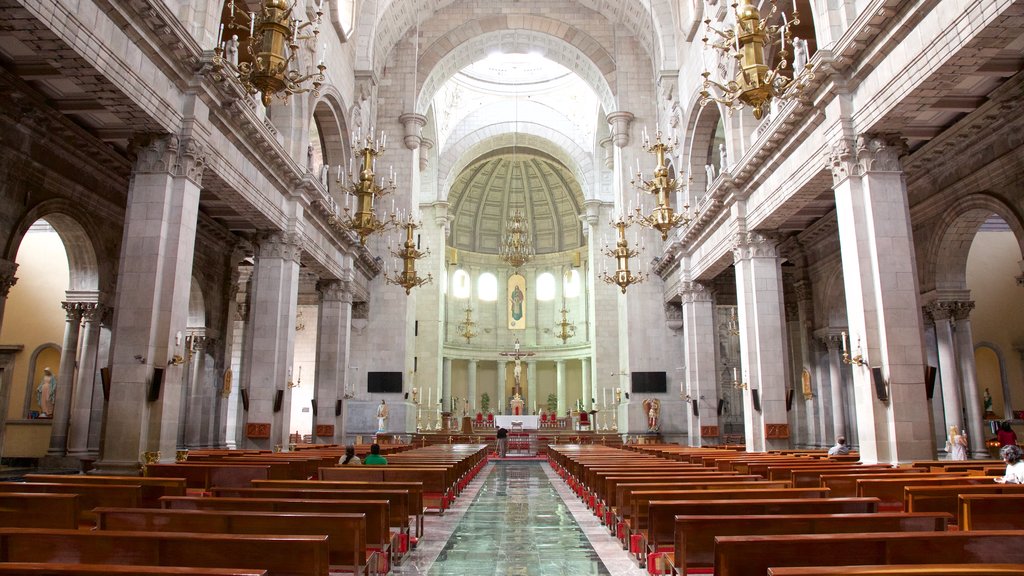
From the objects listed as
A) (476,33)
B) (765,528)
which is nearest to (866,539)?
(765,528)

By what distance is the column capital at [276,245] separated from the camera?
59.2 ft

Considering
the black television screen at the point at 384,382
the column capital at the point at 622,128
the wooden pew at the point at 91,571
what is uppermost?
the column capital at the point at 622,128

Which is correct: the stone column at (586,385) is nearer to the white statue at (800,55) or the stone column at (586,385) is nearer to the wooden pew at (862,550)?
the white statue at (800,55)

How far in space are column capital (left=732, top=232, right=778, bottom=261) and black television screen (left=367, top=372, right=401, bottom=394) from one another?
1545 centimetres

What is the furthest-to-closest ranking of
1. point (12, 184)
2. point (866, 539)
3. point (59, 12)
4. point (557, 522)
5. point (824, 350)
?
point (824, 350) < point (12, 184) < point (557, 522) < point (59, 12) < point (866, 539)

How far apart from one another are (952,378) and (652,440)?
38.6 ft

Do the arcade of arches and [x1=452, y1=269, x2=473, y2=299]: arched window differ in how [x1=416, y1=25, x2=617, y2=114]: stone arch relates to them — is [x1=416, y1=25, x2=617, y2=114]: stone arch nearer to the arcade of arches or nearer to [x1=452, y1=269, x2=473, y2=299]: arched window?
the arcade of arches

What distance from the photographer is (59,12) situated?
8805 millimetres

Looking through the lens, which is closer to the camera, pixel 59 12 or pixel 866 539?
→ pixel 866 539

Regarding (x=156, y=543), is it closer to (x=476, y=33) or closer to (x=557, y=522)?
(x=557, y=522)

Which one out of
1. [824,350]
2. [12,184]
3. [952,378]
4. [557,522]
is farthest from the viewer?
[824,350]

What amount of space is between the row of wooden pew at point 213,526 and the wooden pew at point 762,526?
225 centimetres

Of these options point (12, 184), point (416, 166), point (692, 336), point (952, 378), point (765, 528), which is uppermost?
point (416, 166)

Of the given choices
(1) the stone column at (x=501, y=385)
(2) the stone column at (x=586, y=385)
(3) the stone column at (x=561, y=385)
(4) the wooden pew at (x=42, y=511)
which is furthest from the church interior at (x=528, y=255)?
(1) the stone column at (x=501, y=385)
